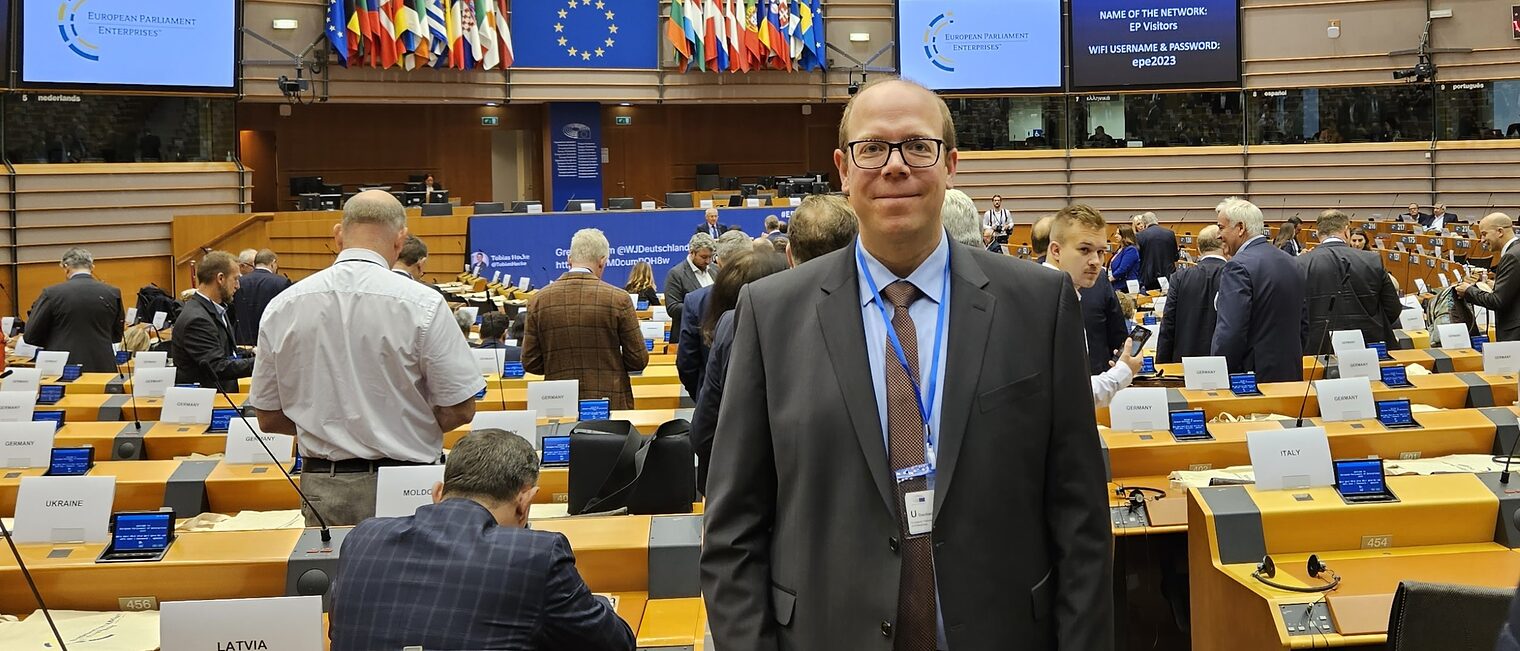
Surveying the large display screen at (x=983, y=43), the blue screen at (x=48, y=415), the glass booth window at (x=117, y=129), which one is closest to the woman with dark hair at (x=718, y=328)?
the blue screen at (x=48, y=415)

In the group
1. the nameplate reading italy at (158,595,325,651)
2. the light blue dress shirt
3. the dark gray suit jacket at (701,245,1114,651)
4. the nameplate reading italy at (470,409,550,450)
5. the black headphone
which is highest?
the light blue dress shirt

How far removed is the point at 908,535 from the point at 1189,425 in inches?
150

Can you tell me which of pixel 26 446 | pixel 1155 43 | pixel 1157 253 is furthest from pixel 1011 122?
pixel 26 446

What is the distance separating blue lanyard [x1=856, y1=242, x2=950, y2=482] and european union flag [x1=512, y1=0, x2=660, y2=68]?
62.7 feet

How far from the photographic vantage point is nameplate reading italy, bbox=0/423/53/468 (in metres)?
5.37

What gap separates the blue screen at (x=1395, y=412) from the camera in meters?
5.28

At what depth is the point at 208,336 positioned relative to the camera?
7141 mm

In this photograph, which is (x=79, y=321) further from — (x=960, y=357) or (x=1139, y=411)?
(x=960, y=357)

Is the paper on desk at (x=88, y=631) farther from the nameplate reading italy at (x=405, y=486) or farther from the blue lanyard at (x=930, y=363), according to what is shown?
the blue lanyard at (x=930, y=363)

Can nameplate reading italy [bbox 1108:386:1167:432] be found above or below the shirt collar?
below

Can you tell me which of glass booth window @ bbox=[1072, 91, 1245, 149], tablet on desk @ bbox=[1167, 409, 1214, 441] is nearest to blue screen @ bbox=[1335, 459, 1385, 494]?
tablet on desk @ bbox=[1167, 409, 1214, 441]

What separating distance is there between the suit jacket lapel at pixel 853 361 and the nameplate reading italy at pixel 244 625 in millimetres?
1537

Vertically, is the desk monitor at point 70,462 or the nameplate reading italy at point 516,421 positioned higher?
the nameplate reading italy at point 516,421

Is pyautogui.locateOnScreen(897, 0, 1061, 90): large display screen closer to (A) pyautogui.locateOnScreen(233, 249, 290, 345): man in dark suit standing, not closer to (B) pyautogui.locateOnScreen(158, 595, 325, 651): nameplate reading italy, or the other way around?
(A) pyautogui.locateOnScreen(233, 249, 290, 345): man in dark suit standing
